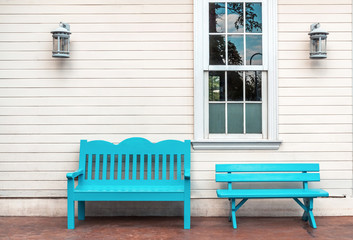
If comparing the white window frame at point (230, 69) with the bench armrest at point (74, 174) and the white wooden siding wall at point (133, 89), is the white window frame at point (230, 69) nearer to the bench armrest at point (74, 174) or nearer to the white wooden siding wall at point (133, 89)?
the white wooden siding wall at point (133, 89)

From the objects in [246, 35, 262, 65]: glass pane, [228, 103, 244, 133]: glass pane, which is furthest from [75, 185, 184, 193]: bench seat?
[246, 35, 262, 65]: glass pane

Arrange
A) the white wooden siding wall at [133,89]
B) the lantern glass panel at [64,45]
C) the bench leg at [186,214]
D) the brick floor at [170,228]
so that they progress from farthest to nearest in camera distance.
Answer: the white wooden siding wall at [133,89], the lantern glass panel at [64,45], the bench leg at [186,214], the brick floor at [170,228]

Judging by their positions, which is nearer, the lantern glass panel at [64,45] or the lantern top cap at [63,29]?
the lantern top cap at [63,29]

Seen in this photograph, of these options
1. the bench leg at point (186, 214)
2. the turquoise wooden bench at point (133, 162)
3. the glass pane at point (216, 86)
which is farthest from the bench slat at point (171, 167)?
the glass pane at point (216, 86)

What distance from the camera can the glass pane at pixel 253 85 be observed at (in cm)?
522

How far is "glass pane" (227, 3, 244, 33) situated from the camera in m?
5.23

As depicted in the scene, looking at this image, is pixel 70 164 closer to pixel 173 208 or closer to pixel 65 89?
pixel 65 89

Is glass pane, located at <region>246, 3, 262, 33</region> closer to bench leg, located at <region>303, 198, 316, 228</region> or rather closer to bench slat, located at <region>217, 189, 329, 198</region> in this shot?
bench slat, located at <region>217, 189, 329, 198</region>

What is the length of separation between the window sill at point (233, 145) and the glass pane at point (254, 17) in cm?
149

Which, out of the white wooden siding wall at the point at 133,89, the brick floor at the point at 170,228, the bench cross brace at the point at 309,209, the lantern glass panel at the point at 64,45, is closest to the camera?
the brick floor at the point at 170,228

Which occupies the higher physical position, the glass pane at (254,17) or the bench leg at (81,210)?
the glass pane at (254,17)

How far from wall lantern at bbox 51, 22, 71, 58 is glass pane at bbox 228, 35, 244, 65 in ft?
6.88

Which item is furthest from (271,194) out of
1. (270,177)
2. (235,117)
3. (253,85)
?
(253,85)

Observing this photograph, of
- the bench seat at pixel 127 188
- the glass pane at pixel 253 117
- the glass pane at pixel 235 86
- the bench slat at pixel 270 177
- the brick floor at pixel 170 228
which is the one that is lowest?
the brick floor at pixel 170 228
